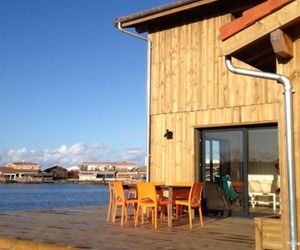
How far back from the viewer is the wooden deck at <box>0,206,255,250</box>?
563cm

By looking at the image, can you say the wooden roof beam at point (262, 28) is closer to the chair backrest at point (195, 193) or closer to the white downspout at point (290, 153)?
the white downspout at point (290, 153)

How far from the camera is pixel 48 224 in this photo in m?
7.50

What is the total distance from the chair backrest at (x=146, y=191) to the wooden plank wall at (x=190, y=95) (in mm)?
1626

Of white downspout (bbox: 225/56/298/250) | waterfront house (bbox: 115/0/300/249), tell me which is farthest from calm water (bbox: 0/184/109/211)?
white downspout (bbox: 225/56/298/250)

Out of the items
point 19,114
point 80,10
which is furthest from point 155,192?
point 19,114

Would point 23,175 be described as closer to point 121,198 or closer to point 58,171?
point 58,171

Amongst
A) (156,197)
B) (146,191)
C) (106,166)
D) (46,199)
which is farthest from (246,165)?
(106,166)

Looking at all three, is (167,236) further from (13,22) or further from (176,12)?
(13,22)

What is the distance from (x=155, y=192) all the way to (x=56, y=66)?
2047 cm

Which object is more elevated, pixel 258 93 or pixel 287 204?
pixel 258 93

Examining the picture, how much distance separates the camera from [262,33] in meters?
3.84

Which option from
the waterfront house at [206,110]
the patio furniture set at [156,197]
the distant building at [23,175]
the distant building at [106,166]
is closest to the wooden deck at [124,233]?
the patio furniture set at [156,197]

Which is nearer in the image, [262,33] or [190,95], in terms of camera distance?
[262,33]

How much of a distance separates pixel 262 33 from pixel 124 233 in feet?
12.7
